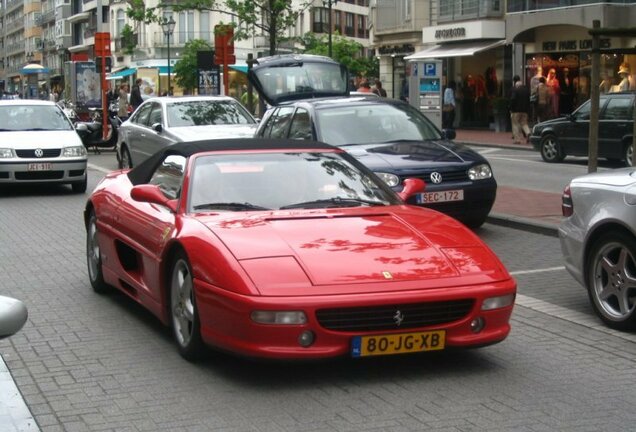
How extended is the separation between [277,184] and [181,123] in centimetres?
1225

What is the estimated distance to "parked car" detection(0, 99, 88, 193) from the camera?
17.4 m

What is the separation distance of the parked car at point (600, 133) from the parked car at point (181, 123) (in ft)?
26.2

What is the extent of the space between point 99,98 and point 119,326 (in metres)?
38.2

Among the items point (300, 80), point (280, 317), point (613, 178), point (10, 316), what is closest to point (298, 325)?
point (280, 317)

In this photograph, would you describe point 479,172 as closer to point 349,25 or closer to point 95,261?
point 95,261

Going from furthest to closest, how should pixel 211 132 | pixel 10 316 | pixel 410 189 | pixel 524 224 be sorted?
1. pixel 211 132
2. pixel 524 224
3. pixel 410 189
4. pixel 10 316

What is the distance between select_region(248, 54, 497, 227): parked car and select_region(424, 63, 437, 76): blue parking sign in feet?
23.5

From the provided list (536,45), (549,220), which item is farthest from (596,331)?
(536,45)

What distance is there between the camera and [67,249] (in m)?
11.4

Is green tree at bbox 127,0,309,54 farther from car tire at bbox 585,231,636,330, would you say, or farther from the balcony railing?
car tire at bbox 585,231,636,330

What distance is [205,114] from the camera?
1947 cm

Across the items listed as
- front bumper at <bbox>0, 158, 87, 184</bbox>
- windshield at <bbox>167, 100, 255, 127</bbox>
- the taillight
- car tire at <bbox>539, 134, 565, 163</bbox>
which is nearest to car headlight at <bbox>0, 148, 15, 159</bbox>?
front bumper at <bbox>0, 158, 87, 184</bbox>

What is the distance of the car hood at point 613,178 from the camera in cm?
750

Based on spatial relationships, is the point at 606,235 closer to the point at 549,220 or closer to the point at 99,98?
the point at 549,220
